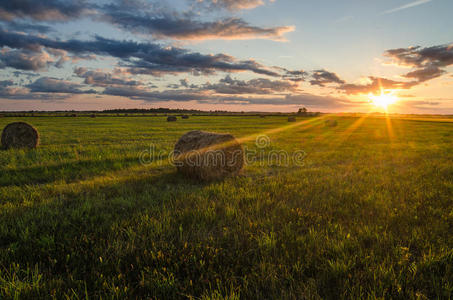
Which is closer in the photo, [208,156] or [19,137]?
[208,156]

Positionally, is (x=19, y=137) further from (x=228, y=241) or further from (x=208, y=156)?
(x=228, y=241)

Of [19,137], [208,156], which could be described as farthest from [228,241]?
[19,137]

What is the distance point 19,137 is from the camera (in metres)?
15.3


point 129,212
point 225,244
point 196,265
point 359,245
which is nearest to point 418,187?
point 359,245

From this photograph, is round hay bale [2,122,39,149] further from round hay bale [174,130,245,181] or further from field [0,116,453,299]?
round hay bale [174,130,245,181]

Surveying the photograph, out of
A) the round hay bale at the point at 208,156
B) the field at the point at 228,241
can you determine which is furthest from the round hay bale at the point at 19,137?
the round hay bale at the point at 208,156

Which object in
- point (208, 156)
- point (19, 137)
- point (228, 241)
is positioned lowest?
point (228, 241)

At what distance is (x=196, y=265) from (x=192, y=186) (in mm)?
4104

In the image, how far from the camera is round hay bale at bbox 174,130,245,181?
7.98 m

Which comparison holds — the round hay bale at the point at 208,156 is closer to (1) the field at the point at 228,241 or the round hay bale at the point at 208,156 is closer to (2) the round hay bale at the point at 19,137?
(1) the field at the point at 228,241

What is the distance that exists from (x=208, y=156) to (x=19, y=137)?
50.5 ft

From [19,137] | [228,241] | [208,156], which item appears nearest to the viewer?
[228,241]

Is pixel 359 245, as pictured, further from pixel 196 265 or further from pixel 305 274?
pixel 196 265

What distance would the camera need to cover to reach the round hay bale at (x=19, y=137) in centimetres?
1507
